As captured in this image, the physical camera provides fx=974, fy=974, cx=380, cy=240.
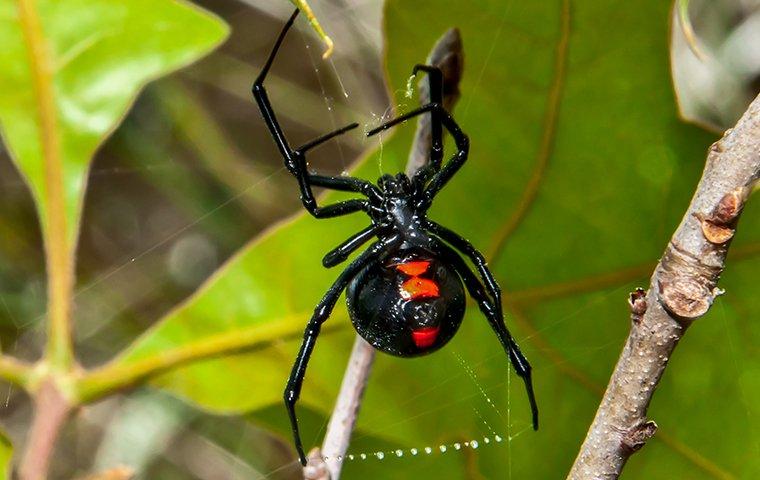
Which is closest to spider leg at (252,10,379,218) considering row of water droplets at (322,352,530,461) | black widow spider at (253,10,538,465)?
black widow spider at (253,10,538,465)

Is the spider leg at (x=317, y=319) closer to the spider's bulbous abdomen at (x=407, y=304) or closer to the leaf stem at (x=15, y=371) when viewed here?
the spider's bulbous abdomen at (x=407, y=304)

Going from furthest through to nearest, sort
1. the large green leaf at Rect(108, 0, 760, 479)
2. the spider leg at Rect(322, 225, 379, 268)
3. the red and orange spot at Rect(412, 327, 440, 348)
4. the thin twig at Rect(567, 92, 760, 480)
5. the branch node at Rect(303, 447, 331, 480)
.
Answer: the spider leg at Rect(322, 225, 379, 268)
the large green leaf at Rect(108, 0, 760, 479)
the red and orange spot at Rect(412, 327, 440, 348)
the branch node at Rect(303, 447, 331, 480)
the thin twig at Rect(567, 92, 760, 480)

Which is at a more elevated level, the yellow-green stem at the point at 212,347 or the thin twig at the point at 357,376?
the thin twig at the point at 357,376

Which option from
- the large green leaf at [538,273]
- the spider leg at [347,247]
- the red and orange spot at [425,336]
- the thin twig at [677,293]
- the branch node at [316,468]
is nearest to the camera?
the thin twig at [677,293]

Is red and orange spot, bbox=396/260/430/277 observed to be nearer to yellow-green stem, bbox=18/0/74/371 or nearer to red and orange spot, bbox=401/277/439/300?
red and orange spot, bbox=401/277/439/300

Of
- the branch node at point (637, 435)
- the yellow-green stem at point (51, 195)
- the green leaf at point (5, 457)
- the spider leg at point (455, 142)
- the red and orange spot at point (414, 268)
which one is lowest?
the green leaf at point (5, 457)

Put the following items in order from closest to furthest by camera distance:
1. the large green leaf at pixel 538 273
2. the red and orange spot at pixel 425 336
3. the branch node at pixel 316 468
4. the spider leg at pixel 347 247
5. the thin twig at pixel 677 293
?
the thin twig at pixel 677 293, the branch node at pixel 316 468, the red and orange spot at pixel 425 336, the large green leaf at pixel 538 273, the spider leg at pixel 347 247

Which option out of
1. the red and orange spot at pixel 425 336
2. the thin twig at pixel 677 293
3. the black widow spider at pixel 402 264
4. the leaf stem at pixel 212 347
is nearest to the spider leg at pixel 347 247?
the black widow spider at pixel 402 264

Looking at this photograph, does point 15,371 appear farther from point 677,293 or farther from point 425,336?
point 677,293

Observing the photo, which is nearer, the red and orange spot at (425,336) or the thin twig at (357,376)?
the thin twig at (357,376)
